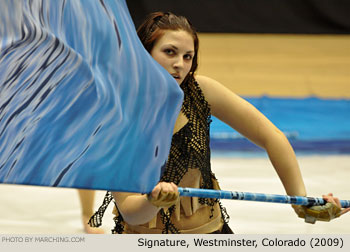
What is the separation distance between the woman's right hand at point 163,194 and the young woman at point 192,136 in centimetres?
16

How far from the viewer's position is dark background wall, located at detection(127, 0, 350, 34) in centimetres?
604

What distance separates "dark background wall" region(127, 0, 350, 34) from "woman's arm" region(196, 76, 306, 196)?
4388 millimetres

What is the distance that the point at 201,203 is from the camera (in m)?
1.69

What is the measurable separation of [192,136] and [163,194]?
0.33 metres

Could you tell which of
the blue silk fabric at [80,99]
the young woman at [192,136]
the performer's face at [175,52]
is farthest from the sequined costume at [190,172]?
the blue silk fabric at [80,99]

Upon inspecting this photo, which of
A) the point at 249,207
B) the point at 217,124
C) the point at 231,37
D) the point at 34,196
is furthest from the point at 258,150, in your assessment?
the point at 231,37

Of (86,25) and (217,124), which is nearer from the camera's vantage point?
(86,25)

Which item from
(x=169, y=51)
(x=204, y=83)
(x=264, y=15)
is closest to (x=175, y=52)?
(x=169, y=51)

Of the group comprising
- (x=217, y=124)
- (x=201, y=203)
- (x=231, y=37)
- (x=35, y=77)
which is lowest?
(x=231, y=37)

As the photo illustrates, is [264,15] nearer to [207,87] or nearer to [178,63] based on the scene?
[207,87]

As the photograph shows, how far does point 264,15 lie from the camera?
616 cm

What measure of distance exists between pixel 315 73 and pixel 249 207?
8.36ft

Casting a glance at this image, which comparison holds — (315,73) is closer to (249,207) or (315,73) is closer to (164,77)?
(249,207)

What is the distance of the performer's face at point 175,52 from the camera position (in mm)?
1555
